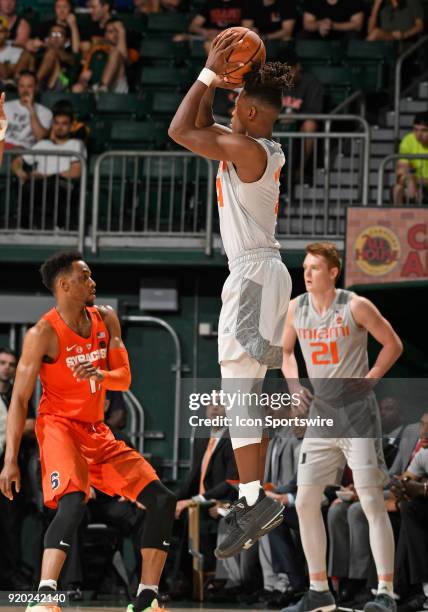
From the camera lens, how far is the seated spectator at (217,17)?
542 inches

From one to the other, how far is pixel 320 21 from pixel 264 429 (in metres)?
8.59

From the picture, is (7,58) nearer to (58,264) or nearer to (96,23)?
(96,23)

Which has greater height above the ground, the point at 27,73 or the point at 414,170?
the point at 27,73

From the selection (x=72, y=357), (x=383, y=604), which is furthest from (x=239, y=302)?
(x=383, y=604)

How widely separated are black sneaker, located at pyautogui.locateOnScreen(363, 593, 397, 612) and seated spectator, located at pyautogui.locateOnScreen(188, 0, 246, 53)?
803cm

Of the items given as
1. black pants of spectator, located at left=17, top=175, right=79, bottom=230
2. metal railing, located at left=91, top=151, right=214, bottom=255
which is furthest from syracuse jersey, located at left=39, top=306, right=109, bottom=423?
black pants of spectator, located at left=17, top=175, right=79, bottom=230

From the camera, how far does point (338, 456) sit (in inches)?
300

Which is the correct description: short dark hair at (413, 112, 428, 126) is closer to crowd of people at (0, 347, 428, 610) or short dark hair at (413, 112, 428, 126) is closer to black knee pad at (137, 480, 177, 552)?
crowd of people at (0, 347, 428, 610)

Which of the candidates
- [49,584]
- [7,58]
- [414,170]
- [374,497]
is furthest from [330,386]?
[7,58]

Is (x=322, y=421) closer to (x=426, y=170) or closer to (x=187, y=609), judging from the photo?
(x=187, y=609)

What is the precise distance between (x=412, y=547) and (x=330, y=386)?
1.67 meters

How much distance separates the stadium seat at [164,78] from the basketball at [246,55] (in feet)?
24.6

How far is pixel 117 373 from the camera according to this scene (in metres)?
6.62

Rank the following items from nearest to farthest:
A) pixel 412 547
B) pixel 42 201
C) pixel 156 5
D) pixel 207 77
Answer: pixel 207 77 → pixel 412 547 → pixel 42 201 → pixel 156 5
